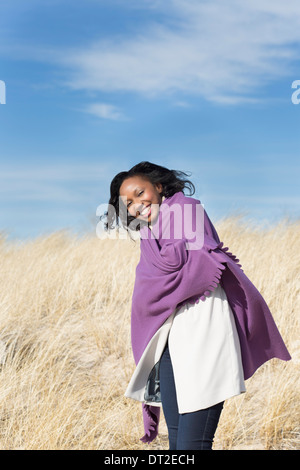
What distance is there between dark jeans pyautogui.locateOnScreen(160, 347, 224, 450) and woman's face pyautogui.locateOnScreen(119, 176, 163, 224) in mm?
712

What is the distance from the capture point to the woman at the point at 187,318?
2.50 m

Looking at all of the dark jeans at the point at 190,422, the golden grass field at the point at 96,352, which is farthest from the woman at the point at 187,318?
the golden grass field at the point at 96,352

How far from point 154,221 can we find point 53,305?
4.53 meters

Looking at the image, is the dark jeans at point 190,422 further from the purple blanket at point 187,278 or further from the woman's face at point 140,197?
the woman's face at point 140,197

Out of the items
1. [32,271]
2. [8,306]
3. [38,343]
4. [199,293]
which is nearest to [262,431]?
[199,293]

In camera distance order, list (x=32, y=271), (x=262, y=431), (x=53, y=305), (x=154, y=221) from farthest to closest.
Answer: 1. (x=32, y=271)
2. (x=53, y=305)
3. (x=262, y=431)
4. (x=154, y=221)

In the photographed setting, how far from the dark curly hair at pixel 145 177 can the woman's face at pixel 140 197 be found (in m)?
0.07

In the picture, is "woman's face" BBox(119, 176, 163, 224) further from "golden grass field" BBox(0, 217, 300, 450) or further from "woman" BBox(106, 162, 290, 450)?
"golden grass field" BBox(0, 217, 300, 450)

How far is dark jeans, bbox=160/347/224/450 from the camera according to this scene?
2498mm

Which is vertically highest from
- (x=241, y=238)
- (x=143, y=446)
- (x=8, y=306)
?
(x=241, y=238)

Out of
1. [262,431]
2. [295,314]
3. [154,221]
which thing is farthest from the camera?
[295,314]

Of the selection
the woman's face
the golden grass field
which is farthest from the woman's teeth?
the golden grass field
